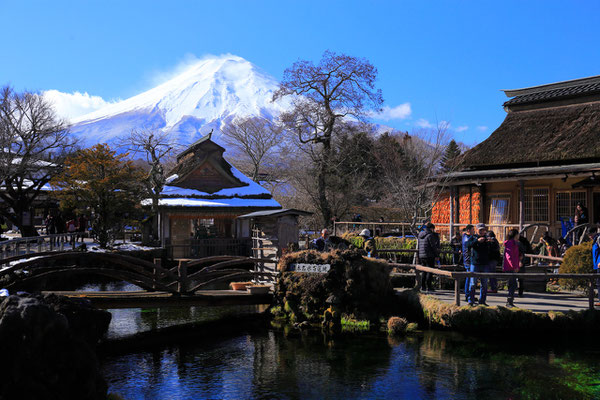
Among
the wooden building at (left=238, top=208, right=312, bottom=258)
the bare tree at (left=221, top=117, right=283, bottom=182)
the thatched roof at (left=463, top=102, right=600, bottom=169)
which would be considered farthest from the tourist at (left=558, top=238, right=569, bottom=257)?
the bare tree at (left=221, top=117, right=283, bottom=182)

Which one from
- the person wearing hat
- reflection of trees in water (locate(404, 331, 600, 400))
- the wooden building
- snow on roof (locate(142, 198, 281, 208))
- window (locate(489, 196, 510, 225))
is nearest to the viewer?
reflection of trees in water (locate(404, 331, 600, 400))

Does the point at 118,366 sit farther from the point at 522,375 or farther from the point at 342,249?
the point at 522,375

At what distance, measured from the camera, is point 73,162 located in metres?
28.6

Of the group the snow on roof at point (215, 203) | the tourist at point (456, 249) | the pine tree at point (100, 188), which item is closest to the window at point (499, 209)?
the tourist at point (456, 249)

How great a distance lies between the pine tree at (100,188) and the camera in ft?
88.6

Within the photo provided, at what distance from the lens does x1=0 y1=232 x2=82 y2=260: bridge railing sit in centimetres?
1953

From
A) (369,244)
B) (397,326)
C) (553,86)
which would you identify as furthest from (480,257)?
(553,86)

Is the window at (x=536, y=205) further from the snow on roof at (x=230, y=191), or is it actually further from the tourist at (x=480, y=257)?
the snow on roof at (x=230, y=191)

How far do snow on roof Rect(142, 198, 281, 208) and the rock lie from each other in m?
23.2

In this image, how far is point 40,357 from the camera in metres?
5.94

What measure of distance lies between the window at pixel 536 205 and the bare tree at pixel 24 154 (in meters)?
23.1

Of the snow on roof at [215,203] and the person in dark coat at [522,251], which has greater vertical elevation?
the snow on roof at [215,203]

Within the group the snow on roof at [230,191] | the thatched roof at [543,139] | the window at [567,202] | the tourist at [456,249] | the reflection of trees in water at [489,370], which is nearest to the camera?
the reflection of trees in water at [489,370]

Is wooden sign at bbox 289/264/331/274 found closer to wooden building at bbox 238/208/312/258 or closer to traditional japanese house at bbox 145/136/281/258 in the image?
wooden building at bbox 238/208/312/258
